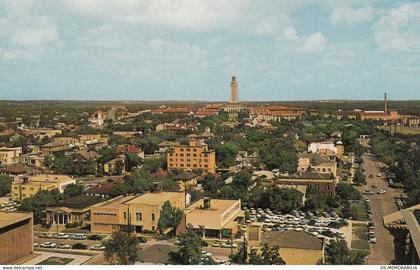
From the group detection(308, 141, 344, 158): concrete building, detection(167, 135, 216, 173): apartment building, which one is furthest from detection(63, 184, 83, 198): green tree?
detection(308, 141, 344, 158): concrete building

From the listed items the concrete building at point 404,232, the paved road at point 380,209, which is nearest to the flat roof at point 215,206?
the paved road at point 380,209

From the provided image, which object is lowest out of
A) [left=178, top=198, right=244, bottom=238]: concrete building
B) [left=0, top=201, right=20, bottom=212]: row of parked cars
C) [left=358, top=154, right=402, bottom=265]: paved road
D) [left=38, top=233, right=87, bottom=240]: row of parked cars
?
→ [left=38, top=233, right=87, bottom=240]: row of parked cars

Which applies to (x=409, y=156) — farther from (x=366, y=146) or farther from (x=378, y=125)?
(x=378, y=125)

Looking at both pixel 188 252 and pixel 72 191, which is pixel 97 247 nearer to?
pixel 188 252

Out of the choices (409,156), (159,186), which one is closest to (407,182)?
(409,156)

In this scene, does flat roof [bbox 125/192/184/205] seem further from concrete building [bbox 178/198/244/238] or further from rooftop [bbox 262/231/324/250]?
rooftop [bbox 262/231/324/250]
